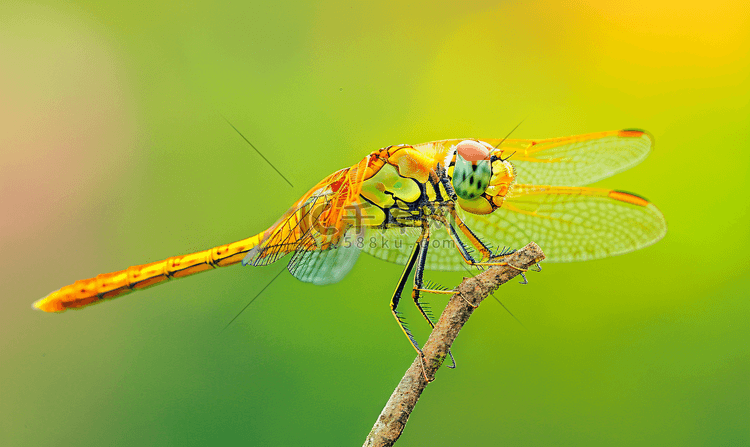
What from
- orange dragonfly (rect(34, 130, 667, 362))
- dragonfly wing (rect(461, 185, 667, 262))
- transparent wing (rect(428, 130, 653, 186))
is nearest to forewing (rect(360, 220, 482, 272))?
orange dragonfly (rect(34, 130, 667, 362))

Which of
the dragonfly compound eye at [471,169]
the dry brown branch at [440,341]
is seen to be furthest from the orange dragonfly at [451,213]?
the dry brown branch at [440,341]

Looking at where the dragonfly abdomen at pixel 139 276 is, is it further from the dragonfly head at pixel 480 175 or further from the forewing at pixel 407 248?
the dragonfly head at pixel 480 175

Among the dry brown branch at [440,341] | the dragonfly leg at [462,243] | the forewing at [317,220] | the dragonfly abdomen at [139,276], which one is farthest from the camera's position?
the dragonfly abdomen at [139,276]

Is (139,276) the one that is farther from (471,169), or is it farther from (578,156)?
(578,156)

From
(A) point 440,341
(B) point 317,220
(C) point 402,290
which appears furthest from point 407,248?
(A) point 440,341

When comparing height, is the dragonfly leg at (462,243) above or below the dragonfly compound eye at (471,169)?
below

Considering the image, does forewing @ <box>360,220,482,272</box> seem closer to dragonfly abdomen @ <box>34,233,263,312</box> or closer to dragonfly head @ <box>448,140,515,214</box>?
dragonfly head @ <box>448,140,515,214</box>

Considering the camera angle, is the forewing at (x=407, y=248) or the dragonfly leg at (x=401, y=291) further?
the forewing at (x=407, y=248)
